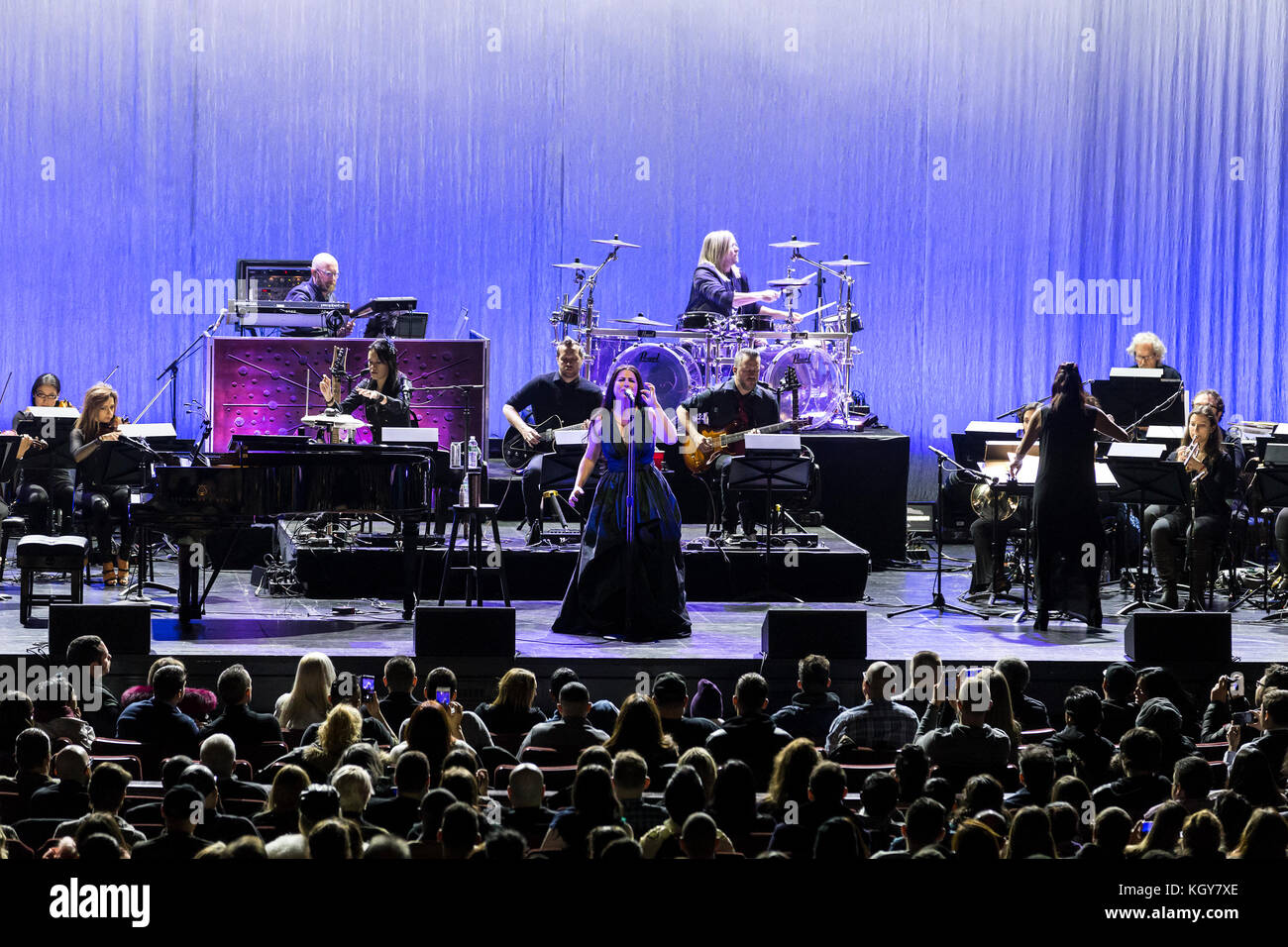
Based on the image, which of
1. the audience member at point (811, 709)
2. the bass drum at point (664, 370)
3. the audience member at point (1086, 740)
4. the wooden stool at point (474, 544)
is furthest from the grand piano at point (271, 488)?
the bass drum at point (664, 370)

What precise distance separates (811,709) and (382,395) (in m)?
5.22

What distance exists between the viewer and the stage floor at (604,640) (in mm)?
9031

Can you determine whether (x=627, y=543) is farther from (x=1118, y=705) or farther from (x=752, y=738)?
(x=1118, y=705)

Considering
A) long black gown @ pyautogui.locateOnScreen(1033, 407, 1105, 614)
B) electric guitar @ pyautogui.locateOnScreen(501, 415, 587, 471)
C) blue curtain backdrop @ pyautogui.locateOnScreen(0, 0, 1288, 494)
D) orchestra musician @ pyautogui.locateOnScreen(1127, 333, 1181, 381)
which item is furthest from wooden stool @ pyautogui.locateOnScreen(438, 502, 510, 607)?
blue curtain backdrop @ pyautogui.locateOnScreen(0, 0, 1288, 494)

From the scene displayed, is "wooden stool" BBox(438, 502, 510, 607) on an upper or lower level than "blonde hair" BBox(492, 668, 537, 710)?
upper

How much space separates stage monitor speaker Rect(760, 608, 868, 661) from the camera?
8594 mm

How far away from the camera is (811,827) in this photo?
4.88m

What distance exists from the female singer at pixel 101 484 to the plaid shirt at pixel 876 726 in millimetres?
6410

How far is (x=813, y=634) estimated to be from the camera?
8.62 meters

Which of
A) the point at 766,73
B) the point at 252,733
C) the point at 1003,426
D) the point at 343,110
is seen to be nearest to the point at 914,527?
the point at 1003,426

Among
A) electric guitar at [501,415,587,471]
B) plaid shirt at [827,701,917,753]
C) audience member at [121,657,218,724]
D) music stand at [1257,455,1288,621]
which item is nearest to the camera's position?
plaid shirt at [827,701,917,753]

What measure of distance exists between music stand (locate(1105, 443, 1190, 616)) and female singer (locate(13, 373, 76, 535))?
25.9 ft

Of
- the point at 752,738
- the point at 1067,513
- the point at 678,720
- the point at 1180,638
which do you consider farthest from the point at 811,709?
the point at 1067,513

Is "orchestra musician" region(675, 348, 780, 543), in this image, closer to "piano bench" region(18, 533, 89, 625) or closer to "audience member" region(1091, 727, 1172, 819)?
"piano bench" region(18, 533, 89, 625)
